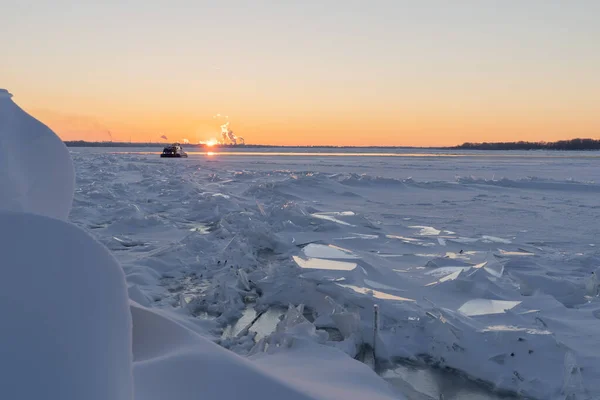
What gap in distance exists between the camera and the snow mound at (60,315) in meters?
1.02

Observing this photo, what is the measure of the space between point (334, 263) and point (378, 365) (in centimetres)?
212

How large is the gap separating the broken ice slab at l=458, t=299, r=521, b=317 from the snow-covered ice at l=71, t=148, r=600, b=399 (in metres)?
0.02

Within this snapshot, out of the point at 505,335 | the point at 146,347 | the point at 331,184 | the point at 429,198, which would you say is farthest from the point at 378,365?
the point at 331,184

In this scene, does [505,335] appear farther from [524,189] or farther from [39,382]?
[524,189]

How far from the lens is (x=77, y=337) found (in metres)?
1.11

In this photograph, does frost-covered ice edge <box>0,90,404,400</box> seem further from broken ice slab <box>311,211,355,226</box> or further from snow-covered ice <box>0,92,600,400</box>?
broken ice slab <box>311,211,355,226</box>

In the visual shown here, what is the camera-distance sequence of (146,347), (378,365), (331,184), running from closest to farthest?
(146,347) → (378,365) → (331,184)

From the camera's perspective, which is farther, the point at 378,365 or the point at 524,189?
the point at 524,189

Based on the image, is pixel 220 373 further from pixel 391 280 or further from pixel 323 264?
pixel 323 264

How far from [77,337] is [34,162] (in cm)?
145

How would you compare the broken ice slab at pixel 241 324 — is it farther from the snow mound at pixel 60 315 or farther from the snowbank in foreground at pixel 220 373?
the snow mound at pixel 60 315

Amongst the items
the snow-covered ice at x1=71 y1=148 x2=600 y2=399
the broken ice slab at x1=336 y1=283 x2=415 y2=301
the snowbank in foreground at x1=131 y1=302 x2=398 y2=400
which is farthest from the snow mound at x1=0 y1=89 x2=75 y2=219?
the broken ice slab at x1=336 y1=283 x2=415 y2=301

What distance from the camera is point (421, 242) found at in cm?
649

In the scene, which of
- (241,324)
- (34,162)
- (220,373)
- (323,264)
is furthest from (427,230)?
(34,162)
